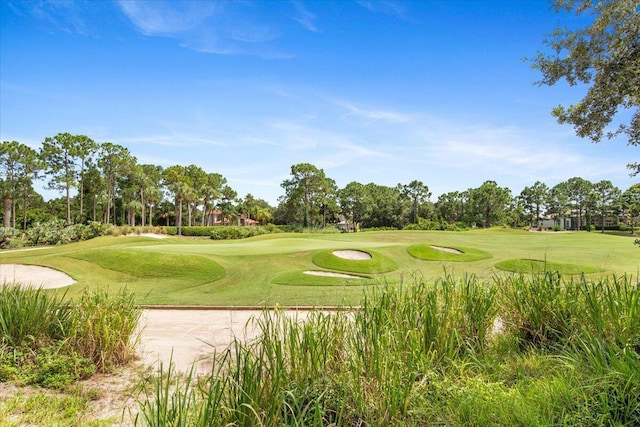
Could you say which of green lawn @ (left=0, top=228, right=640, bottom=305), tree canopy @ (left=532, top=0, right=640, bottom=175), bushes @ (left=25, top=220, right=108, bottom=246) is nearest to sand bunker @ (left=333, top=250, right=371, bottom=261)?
green lawn @ (left=0, top=228, right=640, bottom=305)

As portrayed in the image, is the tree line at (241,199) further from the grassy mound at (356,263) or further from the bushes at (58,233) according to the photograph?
the grassy mound at (356,263)

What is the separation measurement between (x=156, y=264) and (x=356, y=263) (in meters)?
7.75

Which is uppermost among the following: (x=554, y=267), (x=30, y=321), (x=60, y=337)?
(x=30, y=321)

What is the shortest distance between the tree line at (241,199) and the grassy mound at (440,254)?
2930 cm

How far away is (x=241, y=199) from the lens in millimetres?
78938

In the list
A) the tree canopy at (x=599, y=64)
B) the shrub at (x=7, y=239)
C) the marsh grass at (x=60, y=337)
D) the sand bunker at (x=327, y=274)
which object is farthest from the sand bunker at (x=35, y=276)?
the shrub at (x=7, y=239)

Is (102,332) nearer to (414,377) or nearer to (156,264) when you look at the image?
(414,377)

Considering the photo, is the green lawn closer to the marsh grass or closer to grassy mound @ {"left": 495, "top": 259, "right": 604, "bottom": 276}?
grassy mound @ {"left": 495, "top": 259, "right": 604, "bottom": 276}

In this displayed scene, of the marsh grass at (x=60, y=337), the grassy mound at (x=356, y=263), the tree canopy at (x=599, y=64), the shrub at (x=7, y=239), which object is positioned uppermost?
the tree canopy at (x=599, y=64)

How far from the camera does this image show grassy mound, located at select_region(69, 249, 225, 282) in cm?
1248

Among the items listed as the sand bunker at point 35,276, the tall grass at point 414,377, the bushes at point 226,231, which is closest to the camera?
the tall grass at point 414,377

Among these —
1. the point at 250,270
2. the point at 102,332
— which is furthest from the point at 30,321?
the point at 250,270

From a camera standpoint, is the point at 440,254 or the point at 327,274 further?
the point at 440,254

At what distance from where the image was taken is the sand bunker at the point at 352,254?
50.3ft
